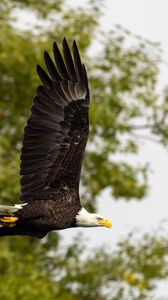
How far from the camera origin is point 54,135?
20.6m

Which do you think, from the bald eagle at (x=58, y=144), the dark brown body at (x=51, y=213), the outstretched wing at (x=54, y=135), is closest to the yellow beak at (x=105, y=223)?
the bald eagle at (x=58, y=144)

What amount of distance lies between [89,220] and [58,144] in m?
0.86

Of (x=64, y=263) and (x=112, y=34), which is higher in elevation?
(x=112, y=34)

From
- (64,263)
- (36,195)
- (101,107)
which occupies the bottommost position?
(36,195)

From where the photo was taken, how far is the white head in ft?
66.1

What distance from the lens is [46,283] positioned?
2366 centimetres

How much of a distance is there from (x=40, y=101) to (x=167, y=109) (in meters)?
6.10

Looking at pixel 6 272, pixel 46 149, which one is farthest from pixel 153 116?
pixel 46 149

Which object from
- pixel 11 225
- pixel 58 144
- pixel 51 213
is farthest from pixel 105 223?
pixel 11 225

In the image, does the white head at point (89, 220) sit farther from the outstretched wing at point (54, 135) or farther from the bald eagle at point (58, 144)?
the outstretched wing at point (54, 135)

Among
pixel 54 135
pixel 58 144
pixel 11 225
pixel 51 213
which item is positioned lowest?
pixel 11 225

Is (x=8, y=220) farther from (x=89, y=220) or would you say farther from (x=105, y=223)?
(x=105, y=223)

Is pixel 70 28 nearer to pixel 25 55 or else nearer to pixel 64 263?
pixel 25 55

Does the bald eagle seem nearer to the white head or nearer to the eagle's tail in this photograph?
the white head
